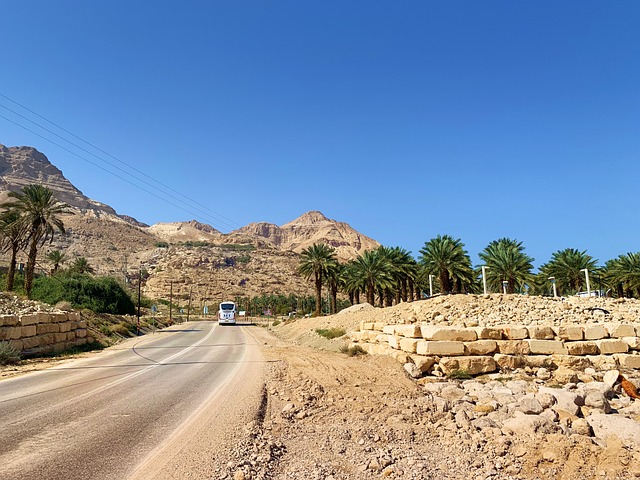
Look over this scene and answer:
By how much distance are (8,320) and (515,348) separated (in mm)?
19809

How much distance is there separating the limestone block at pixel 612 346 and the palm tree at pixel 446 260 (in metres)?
32.2

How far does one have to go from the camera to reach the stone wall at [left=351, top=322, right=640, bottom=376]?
40.4 ft

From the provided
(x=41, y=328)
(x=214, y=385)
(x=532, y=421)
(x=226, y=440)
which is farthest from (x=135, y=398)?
(x=41, y=328)

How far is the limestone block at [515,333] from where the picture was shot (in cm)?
1317

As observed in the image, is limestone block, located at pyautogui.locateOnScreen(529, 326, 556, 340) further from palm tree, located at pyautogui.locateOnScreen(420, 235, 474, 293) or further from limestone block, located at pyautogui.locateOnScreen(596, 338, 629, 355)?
palm tree, located at pyautogui.locateOnScreen(420, 235, 474, 293)

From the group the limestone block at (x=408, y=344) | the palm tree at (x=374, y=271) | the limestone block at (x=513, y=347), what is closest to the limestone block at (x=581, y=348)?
the limestone block at (x=513, y=347)

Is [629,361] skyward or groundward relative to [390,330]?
groundward

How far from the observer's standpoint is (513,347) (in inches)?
506

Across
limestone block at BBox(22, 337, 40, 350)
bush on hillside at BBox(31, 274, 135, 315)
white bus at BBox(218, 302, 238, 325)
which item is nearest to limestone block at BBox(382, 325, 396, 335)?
limestone block at BBox(22, 337, 40, 350)

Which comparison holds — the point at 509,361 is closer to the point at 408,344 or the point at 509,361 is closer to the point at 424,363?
the point at 424,363

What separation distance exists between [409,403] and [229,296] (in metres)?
108

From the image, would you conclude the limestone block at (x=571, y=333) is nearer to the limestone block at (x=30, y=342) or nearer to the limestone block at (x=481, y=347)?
the limestone block at (x=481, y=347)

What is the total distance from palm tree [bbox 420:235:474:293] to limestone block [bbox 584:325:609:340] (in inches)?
1258

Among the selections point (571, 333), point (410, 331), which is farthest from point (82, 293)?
point (571, 333)
